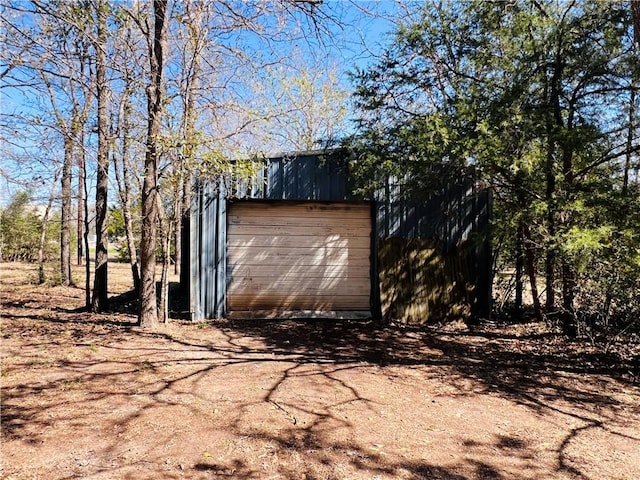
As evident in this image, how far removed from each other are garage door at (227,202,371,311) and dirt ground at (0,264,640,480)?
5.24 ft

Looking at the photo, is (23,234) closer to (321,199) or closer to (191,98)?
(191,98)

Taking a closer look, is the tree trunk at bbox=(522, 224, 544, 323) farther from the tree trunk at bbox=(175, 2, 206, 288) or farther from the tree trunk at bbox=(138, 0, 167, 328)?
the tree trunk at bbox=(138, 0, 167, 328)

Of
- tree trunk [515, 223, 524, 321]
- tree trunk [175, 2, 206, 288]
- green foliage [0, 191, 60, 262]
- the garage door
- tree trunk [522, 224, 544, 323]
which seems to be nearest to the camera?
tree trunk [175, 2, 206, 288]

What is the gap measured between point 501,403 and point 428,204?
15.9 ft

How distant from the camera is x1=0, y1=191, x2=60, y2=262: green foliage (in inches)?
709

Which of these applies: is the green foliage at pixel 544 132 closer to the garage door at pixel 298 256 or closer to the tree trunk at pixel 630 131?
the tree trunk at pixel 630 131

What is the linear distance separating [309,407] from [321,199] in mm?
4906

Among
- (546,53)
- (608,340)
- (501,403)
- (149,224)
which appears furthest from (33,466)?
(546,53)

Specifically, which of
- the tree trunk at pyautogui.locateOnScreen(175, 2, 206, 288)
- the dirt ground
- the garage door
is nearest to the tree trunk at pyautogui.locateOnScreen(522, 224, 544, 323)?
the dirt ground

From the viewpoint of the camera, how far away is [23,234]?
62.2ft

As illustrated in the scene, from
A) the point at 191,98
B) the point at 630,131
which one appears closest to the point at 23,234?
the point at 191,98

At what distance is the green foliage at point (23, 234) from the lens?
59.1 feet

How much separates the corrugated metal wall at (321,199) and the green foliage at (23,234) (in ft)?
41.1

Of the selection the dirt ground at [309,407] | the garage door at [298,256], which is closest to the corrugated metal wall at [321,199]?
the garage door at [298,256]
